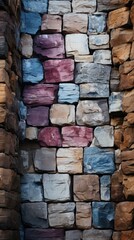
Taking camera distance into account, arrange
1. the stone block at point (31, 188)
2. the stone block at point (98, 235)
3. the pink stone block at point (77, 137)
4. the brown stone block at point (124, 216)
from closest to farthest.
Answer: the brown stone block at point (124, 216) → the stone block at point (98, 235) → the stone block at point (31, 188) → the pink stone block at point (77, 137)

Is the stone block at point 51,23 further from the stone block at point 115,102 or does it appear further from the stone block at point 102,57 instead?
the stone block at point 115,102

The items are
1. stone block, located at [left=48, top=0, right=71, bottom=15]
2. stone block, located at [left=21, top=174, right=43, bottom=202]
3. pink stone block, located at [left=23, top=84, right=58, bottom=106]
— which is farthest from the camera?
stone block, located at [left=48, top=0, right=71, bottom=15]

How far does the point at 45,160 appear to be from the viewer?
5684 millimetres

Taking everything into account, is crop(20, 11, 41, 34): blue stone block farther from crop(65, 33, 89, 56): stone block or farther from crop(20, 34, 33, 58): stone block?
crop(65, 33, 89, 56): stone block

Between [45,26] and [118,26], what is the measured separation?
837 millimetres

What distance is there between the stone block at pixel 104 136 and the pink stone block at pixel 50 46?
0.96 meters

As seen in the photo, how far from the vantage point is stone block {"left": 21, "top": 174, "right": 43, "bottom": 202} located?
18.4 feet

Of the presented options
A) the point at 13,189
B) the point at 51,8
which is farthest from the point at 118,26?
the point at 13,189

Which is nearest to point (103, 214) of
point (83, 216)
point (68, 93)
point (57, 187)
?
point (83, 216)

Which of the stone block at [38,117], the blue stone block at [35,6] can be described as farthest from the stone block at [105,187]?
the blue stone block at [35,6]

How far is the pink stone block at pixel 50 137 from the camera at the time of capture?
573 cm

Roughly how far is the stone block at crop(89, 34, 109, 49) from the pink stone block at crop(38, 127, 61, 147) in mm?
1046

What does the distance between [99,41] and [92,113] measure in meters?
0.84

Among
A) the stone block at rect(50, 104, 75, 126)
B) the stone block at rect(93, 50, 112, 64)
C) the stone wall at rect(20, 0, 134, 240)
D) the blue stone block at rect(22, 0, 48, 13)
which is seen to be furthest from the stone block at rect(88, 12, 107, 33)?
the stone block at rect(50, 104, 75, 126)
